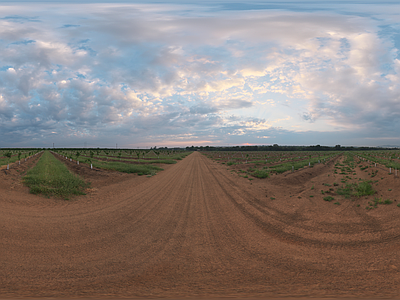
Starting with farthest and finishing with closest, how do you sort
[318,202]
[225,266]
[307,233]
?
1. [318,202]
2. [307,233]
3. [225,266]

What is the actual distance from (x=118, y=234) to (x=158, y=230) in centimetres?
145

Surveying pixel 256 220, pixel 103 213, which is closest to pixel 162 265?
pixel 256 220

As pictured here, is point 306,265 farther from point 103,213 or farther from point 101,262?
point 103,213

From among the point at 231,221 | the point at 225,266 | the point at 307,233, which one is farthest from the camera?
the point at 231,221

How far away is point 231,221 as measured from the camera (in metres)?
9.38

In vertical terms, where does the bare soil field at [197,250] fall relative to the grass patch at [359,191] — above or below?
below

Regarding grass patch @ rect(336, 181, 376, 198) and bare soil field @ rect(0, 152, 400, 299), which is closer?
bare soil field @ rect(0, 152, 400, 299)

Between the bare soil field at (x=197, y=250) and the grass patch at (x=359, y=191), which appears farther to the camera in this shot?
the grass patch at (x=359, y=191)

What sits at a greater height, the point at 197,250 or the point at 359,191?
the point at 359,191

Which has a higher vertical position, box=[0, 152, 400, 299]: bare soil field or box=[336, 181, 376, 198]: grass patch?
box=[336, 181, 376, 198]: grass patch

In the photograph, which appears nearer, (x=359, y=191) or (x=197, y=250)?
(x=197, y=250)

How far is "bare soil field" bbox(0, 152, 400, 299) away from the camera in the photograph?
4.87 m

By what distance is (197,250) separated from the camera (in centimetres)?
661

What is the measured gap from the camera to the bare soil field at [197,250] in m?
4.87
